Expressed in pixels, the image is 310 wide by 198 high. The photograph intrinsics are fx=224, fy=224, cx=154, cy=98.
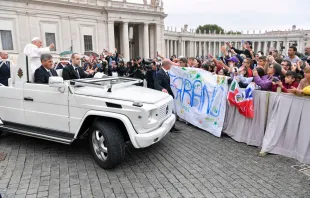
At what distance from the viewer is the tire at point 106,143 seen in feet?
14.0

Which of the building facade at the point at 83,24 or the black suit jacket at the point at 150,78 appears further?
the building facade at the point at 83,24

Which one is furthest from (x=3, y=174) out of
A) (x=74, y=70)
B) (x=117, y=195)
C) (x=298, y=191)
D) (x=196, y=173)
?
(x=298, y=191)

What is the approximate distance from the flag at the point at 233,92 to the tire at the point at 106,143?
342cm

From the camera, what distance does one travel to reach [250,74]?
6.63 metres

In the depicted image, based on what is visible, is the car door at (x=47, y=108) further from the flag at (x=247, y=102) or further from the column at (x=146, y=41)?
the column at (x=146, y=41)

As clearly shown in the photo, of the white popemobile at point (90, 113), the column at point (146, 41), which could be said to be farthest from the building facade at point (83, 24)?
the white popemobile at point (90, 113)

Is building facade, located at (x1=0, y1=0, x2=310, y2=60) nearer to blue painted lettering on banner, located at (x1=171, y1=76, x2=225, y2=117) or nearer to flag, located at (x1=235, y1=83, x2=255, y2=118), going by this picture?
blue painted lettering on banner, located at (x1=171, y1=76, x2=225, y2=117)

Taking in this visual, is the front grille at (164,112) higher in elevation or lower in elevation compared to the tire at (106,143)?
higher

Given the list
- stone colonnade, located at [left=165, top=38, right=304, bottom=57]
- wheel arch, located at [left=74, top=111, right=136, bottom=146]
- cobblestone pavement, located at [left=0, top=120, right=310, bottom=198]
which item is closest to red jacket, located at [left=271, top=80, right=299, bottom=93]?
cobblestone pavement, located at [left=0, top=120, right=310, bottom=198]

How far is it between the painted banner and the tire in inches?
135

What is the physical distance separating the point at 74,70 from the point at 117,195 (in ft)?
12.2

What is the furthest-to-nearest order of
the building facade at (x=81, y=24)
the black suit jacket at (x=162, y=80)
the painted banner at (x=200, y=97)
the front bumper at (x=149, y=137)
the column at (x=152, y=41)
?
the column at (x=152, y=41), the building facade at (x=81, y=24), the black suit jacket at (x=162, y=80), the painted banner at (x=200, y=97), the front bumper at (x=149, y=137)

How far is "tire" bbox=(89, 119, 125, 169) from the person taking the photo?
168 inches

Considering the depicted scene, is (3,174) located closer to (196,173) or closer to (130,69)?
(196,173)
